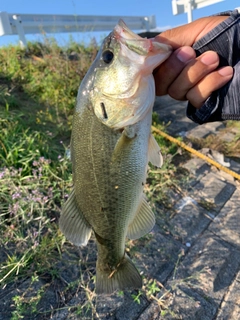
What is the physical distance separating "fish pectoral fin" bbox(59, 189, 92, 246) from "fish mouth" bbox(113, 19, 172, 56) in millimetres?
769

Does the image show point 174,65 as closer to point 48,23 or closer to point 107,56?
point 107,56

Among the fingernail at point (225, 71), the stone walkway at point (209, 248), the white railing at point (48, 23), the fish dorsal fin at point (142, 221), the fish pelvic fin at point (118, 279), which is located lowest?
the stone walkway at point (209, 248)

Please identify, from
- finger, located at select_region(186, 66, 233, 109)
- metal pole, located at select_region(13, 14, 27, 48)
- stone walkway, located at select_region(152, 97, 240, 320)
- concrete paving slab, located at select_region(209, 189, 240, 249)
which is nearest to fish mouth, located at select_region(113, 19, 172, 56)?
finger, located at select_region(186, 66, 233, 109)

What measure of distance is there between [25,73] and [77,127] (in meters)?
4.76

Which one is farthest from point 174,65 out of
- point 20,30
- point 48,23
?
point 48,23

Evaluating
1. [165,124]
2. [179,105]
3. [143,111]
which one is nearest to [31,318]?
[143,111]

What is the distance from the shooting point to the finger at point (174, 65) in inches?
60.4

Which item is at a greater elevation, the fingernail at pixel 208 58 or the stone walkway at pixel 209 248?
the fingernail at pixel 208 58

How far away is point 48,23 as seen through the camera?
6.67 metres

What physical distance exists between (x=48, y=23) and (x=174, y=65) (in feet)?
19.8

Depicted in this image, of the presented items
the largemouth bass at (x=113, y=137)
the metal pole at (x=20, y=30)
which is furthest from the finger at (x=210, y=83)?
the metal pole at (x=20, y=30)

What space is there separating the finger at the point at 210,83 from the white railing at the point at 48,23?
5.45 meters

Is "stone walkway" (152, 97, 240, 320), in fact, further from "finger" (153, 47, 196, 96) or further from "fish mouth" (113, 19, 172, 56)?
"fish mouth" (113, 19, 172, 56)

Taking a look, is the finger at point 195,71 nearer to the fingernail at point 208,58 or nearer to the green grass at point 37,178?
the fingernail at point 208,58
